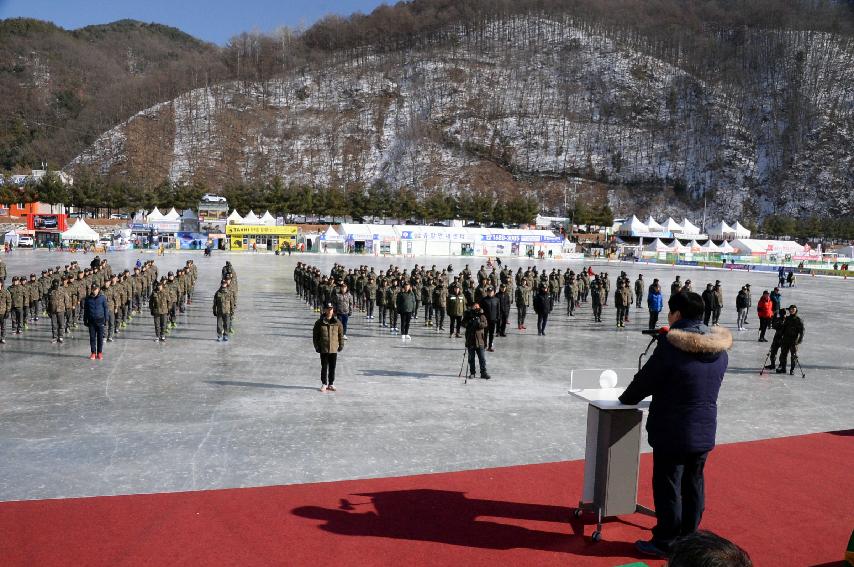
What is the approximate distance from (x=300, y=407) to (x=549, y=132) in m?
127

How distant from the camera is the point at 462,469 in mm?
6535

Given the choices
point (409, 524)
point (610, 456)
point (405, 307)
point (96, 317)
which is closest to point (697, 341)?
point (610, 456)

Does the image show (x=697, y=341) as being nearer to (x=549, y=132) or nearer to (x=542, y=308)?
(x=542, y=308)

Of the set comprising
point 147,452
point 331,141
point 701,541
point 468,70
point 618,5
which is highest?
point 618,5

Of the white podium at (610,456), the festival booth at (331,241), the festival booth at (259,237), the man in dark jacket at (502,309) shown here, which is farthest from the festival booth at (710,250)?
the white podium at (610,456)

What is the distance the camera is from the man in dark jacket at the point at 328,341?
998cm

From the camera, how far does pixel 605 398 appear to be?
4.87m

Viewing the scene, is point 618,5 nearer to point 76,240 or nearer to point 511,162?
point 511,162

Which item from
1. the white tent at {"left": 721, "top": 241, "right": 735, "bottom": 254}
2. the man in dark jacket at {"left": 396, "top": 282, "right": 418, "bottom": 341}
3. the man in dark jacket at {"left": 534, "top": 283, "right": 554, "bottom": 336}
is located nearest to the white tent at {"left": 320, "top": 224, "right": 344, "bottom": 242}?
the white tent at {"left": 721, "top": 241, "right": 735, "bottom": 254}

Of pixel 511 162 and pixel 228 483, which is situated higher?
pixel 511 162

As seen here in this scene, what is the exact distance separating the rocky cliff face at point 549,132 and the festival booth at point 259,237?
55.8m

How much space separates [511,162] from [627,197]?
930 inches

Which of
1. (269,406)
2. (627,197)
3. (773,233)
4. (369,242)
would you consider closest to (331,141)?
(627,197)

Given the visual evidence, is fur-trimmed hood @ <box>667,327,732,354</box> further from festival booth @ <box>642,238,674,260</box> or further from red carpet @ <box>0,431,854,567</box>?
festival booth @ <box>642,238,674,260</box>
